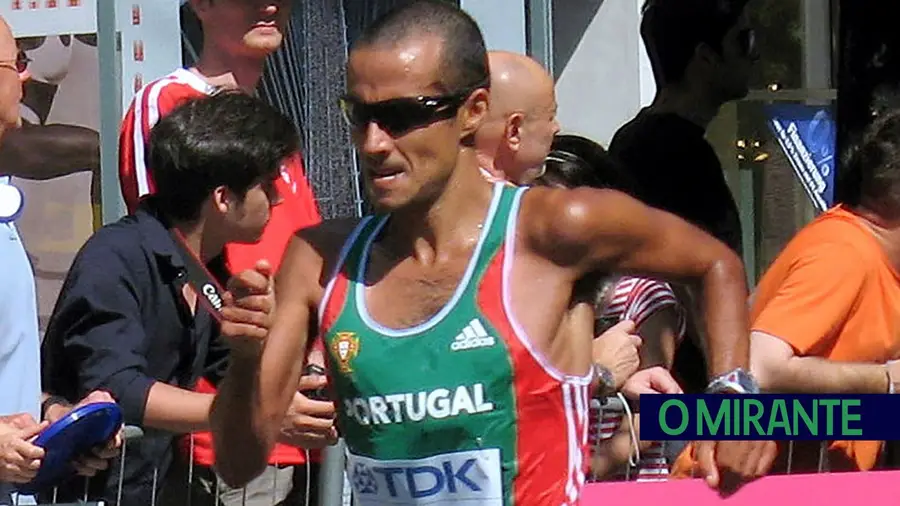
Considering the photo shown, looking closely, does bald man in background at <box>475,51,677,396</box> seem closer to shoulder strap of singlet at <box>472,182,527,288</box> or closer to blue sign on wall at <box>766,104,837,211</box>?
shoulder strap of singlet at <box>472,182,527,288</box>

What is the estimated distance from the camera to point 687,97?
19.8 feet

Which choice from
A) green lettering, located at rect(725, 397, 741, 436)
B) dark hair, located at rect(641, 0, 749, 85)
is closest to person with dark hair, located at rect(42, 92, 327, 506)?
green lettering, located at rect(725, 397, 741, 436)

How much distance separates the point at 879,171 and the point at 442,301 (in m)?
2.05

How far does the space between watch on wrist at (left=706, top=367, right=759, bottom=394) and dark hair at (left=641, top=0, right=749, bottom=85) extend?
8.87ft

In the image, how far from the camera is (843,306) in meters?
4.72

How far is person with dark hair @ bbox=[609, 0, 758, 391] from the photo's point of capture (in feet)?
18.9

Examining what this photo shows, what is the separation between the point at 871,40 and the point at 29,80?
3.04m

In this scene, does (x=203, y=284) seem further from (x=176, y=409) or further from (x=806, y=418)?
(x=806, y=418)

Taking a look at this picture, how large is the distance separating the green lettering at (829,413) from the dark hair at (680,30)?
1697mm

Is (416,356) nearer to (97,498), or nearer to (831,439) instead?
(97,498)

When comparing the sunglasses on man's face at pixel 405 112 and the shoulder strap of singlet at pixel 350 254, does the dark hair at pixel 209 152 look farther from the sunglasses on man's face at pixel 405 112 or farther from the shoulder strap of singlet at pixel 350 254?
the sunglasses on man's face at pixel 405 112

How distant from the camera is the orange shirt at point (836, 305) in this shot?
4680 mm

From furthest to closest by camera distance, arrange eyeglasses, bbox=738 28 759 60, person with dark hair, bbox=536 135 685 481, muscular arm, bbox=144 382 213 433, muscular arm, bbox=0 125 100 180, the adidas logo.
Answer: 1. muscular arm, bbox=0 125 100 180
2. eyeglasses, bbox=738 28 759 60
3. person with dark hair, bbox=536 135 685 481
4. muscular arm, bbox=144 382 213 433
5. the adidas logo

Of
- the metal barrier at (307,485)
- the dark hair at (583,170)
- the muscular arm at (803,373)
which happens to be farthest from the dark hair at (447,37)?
the muscular arm at (803,373)
